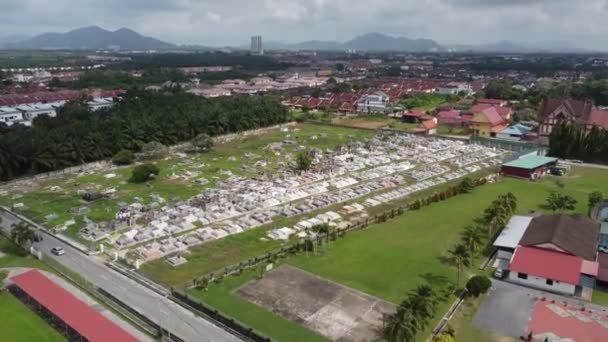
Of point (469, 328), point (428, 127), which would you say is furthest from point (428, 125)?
point (469, 328)

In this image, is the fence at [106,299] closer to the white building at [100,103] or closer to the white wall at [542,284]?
the white wall at [542,284]

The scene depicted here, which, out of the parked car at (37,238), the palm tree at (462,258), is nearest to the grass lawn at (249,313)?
the palm tree at (462,258)

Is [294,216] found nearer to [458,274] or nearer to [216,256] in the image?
[216,256]

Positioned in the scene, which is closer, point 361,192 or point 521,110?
point 361,192

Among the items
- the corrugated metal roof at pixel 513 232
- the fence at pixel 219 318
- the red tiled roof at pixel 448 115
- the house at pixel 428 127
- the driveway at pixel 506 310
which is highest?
the red tiled roof at pixel 448 115

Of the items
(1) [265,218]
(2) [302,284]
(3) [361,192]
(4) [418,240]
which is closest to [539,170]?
(3) [361,192]

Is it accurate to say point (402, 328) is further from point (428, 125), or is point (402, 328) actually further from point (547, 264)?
point (428, 125)
